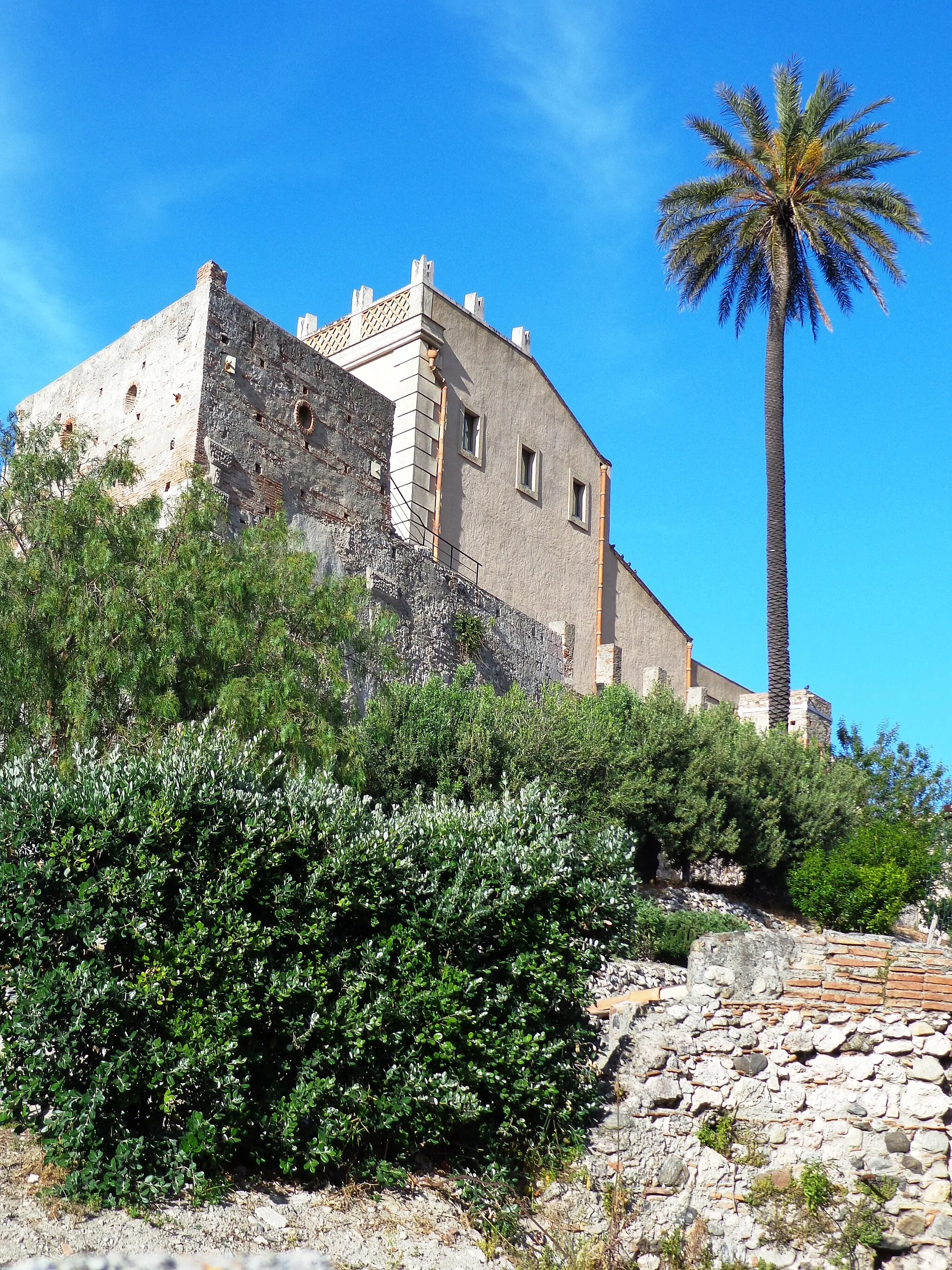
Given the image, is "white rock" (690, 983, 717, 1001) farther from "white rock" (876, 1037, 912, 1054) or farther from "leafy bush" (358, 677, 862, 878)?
"leafy bush" (358, 677, 862, 878)

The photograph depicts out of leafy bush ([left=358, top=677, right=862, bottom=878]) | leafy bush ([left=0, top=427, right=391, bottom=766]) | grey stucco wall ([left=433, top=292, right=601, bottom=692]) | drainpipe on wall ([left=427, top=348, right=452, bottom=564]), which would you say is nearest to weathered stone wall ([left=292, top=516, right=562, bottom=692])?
leafy bush ([left=358, top=677, right=862, bottom=878])

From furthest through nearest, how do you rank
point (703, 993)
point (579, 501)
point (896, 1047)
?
point (579, 501) → point (703, 993) → point (896, 1047)

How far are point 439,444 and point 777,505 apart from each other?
239 inches

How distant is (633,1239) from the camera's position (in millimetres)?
8125

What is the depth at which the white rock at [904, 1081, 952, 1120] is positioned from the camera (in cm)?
859

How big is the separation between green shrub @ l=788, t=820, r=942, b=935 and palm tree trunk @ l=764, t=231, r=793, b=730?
11.5ft

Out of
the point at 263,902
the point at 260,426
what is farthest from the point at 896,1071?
the point at 260,426

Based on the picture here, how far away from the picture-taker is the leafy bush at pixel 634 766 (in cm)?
1470

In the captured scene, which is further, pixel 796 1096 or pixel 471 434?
pixel 471 434

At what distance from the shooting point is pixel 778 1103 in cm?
884

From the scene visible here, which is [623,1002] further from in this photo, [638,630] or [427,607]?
[638,630]

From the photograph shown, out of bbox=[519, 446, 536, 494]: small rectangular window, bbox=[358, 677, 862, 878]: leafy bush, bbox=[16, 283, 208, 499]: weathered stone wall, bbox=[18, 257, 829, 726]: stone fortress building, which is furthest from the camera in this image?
bbox=[519, 446, 536, 494]: small rectangular window

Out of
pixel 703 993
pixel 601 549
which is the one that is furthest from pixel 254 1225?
pixel 601 549

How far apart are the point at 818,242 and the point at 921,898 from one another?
11.6 m
